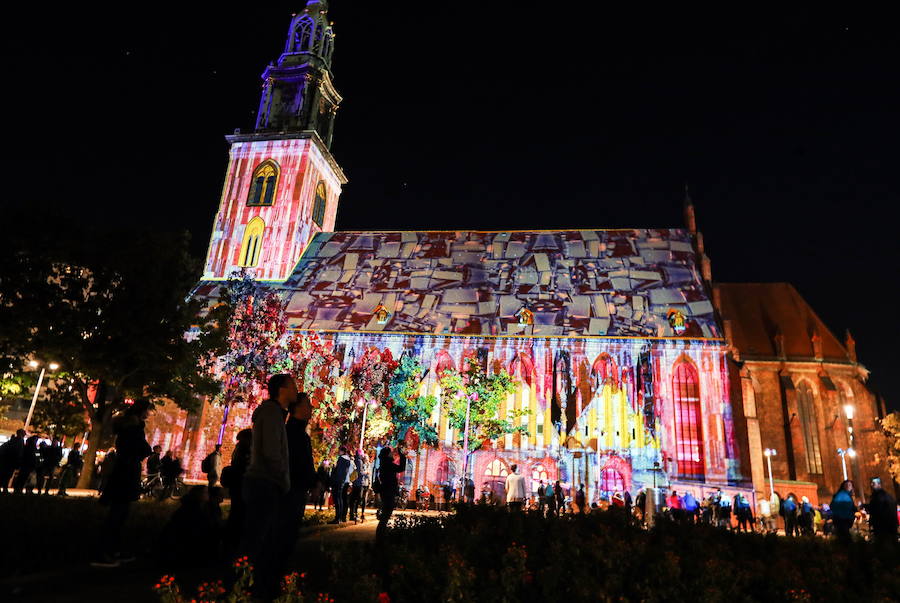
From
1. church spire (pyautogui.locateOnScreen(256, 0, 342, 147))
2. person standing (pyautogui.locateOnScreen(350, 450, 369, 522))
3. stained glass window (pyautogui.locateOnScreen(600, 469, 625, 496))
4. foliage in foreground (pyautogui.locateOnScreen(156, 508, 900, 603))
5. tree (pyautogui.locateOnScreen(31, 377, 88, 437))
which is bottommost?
foliage in foreground (pyautogui.locateOnScreen(156, 508, 900, 603))

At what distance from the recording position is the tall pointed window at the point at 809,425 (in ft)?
133

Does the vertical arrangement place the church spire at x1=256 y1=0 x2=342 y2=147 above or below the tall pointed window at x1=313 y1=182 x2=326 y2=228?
above

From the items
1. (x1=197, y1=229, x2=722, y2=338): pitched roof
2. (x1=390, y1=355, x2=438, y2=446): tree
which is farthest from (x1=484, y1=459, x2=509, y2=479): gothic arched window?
(x1=197, y1=229, x2=722, y2=338): pitched roof

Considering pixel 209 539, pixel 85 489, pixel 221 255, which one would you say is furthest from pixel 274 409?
pixel 221 255

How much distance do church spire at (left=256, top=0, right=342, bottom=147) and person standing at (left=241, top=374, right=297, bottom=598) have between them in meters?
40.8

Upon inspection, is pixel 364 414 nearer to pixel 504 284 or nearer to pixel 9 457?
pixel 504 284

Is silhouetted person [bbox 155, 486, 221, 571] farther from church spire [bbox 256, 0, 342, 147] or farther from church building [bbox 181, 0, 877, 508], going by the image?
church spire [bbox 256, 0, 342, 147]

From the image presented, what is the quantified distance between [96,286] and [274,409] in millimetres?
19715

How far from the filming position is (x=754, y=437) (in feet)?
101

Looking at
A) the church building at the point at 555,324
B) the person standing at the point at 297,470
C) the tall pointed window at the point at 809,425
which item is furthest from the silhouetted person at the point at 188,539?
the tall pointed window at the point at 809,425

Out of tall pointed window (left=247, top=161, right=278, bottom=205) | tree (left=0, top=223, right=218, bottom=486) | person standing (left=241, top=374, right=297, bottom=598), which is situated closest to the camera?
person standing (left=241, top=374, right=297, bottom=598)

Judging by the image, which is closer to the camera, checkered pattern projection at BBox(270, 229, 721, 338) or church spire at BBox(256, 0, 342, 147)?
checkered pattern projection at BBox(270, 229, 721, 338)

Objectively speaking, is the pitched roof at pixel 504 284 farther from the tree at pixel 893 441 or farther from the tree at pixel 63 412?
the tree at pixel 893 441

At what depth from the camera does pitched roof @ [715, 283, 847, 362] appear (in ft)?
145
